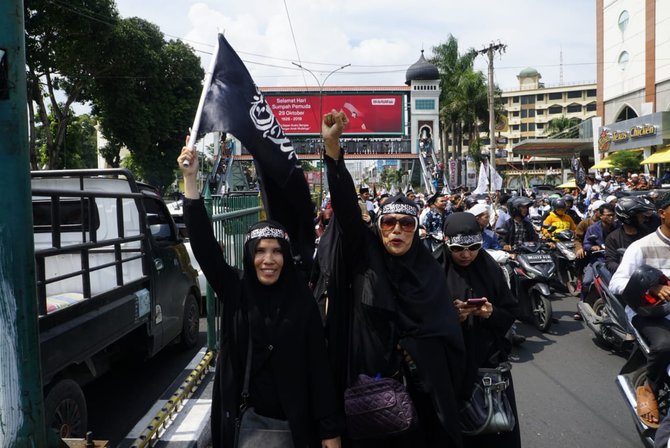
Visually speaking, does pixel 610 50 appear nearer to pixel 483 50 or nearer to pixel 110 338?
pixel 483 50

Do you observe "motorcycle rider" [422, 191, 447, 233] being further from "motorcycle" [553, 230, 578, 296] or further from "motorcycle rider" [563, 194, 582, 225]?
"motorcycle rider" [563, 194, 582, 225]

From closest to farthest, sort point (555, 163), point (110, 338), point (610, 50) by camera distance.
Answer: point (110, 338) → point (610, 50) → point (555, 163)

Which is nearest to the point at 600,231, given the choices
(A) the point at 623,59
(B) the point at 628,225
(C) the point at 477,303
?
(B) the point at 628,225

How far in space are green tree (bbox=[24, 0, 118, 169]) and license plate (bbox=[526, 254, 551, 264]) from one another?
14709 millimetres

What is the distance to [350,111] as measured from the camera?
4469 centimetres

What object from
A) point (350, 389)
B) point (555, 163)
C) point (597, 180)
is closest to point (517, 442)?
point (350, 389)

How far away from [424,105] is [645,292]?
45814 mm

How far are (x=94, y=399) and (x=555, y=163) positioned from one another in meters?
81.5

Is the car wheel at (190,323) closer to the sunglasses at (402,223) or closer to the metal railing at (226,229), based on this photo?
the metal railing at (226,229)

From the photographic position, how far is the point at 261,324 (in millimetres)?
2352

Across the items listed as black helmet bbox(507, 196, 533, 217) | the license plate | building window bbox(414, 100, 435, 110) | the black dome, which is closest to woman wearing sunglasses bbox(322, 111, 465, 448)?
the license plate

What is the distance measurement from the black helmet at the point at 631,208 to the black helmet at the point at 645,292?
2.15m

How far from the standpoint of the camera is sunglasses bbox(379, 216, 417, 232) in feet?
8.41

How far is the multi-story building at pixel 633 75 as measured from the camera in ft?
82.7
